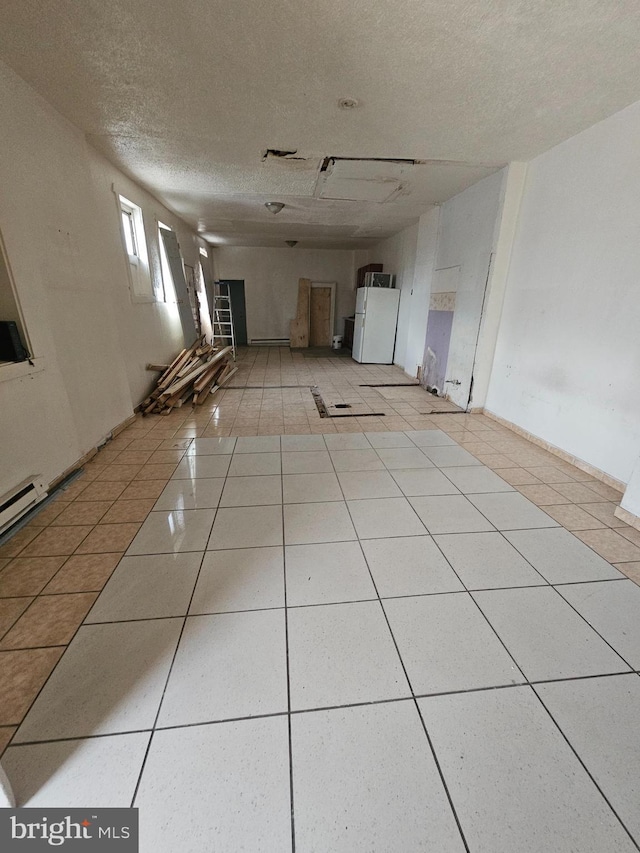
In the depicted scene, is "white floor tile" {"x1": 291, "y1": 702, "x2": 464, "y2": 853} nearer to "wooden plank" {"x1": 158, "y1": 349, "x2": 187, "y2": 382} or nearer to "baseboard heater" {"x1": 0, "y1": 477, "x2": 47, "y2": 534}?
"baseboard heater" {"x1": 0, "y1": 477, "x2": 47, "y2": 534}

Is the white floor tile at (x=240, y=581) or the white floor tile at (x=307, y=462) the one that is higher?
the white floor tile at (x=307, y=462)

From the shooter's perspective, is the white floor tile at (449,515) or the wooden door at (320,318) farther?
the wooden door at (320,318)

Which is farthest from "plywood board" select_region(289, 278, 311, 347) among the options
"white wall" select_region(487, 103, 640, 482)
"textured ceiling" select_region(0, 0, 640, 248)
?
"white wall" select_region(487, 103, 640, 482)

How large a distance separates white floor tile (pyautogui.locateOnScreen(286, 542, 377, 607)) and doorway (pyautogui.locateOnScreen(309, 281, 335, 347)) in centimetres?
862

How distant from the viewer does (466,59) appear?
6.28ft

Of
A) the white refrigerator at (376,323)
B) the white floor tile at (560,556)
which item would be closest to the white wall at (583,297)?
the white floor tile at (560,556)

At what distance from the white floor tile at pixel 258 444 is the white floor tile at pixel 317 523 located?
Answer: 934mm

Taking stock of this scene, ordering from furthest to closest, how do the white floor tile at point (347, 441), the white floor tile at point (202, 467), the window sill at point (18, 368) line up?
the white floor tile at point (347, 441)
the white floor tile at point (202, 467)
the window sill at point (18, 368)

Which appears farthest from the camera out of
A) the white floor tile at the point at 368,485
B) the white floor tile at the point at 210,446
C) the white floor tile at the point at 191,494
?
the white floor tile at the point at 210,446

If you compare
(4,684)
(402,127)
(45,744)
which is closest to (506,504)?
(45,744)

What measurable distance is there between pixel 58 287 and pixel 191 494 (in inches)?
71.4

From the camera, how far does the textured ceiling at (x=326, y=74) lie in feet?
5.39

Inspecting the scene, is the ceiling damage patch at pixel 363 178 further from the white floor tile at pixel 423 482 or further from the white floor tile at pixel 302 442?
the white floor tile at pixel 423 482

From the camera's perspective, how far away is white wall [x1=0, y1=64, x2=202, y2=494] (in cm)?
205
